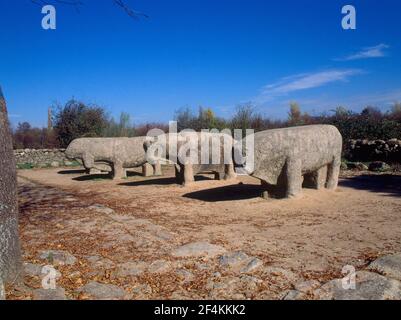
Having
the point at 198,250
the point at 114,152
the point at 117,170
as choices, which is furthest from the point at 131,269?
the point at 114,152

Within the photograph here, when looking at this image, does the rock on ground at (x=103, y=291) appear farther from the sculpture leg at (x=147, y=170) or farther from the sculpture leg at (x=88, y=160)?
the sculpture leg at (x=147, y=170)

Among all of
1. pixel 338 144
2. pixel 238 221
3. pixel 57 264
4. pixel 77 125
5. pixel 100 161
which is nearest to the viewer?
pixel 57 264

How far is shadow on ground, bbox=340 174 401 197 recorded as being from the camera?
8.41 meters

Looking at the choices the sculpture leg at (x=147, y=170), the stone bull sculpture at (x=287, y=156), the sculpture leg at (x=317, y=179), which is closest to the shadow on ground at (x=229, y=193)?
the stone bull sculpture at (x=287, y=156)

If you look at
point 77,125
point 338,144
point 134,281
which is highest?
point 77,125

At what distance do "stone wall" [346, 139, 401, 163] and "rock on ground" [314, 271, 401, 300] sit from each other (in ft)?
37.6

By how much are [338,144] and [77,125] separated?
17.6m

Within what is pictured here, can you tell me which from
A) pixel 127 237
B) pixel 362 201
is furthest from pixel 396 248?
pixel 127 237

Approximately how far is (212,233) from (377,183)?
6161 mm

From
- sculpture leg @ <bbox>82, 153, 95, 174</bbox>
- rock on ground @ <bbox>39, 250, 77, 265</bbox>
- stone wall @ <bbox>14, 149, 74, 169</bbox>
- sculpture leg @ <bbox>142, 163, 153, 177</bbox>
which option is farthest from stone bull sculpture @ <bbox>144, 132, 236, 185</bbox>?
stone wall @ <bbox>14, 149, 74, 169</bbox>

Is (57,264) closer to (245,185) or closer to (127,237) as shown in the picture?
(127,237)

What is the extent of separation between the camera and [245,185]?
9.46m

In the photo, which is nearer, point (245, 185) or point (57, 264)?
point (57, 264)

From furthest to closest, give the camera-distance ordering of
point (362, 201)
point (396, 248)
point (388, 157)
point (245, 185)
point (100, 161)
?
point (388, 157) < point (100, 161) < point (245, 185) < point (362, 201) < point (396, 248)
